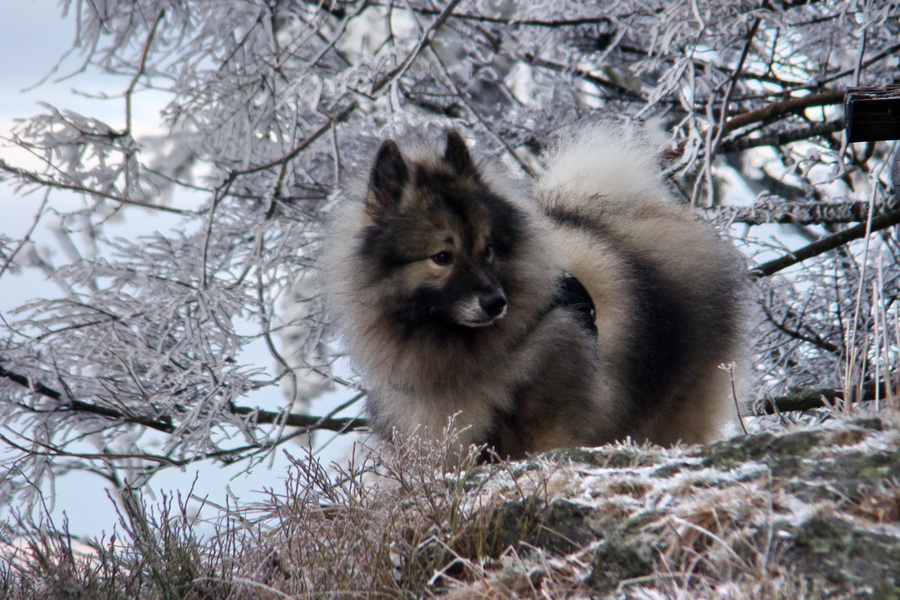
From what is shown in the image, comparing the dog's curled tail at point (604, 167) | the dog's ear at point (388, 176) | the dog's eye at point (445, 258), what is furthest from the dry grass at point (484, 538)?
the dog's curled tail at point (604, 167)

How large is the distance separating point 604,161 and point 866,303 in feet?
8.43

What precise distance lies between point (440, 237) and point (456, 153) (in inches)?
18.2

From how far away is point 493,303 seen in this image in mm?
3445

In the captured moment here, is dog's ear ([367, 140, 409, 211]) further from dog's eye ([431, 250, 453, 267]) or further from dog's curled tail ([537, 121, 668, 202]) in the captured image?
dog's curled tail ([537, 121, 668, 202])

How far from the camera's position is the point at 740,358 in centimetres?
462

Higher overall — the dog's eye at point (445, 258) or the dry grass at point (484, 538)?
the dog's eye at point (445, 258)

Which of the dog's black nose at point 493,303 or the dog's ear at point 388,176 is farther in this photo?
the dog's ear at point 388,176

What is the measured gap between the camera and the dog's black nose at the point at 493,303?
136 inches

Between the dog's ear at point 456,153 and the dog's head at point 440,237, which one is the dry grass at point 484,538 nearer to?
the dog's head at point 440,237

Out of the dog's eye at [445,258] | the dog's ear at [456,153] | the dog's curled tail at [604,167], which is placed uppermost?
the dog's ear at [456,153]

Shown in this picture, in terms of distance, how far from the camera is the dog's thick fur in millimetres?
3678

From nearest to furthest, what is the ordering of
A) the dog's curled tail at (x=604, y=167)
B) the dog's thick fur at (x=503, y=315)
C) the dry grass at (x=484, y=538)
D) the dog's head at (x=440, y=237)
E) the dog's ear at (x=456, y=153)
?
the dry grass at (x=484, y=538)
the dog's head at (x=440, y=237)
the dog's thick fur at (x=503, y=315)
the dog's ear at (x=456, y=153)
the dog's curled tail at (x=604, y=167)

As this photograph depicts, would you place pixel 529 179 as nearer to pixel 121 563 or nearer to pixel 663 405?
pixel 663 405

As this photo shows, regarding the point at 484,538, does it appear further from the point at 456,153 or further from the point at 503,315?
the point at 456,153
